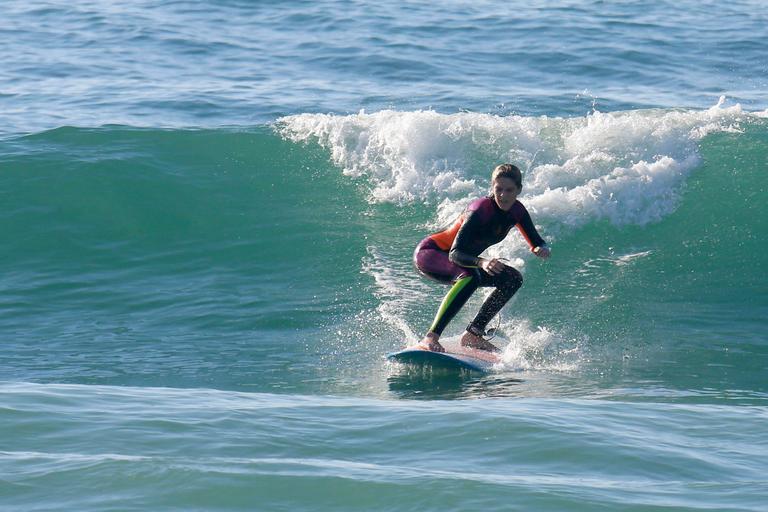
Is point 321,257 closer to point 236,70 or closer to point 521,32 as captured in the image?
point 236,70

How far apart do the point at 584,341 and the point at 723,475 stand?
360 cm

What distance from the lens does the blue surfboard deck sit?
7832mm

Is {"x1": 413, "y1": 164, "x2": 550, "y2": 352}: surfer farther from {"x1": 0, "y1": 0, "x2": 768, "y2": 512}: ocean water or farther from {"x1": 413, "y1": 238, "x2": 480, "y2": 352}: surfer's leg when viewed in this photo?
{"x1": 0, "y1": 0, "x2": 768, "y2": 512}: ocean water

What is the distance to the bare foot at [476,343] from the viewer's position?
8.24 meters

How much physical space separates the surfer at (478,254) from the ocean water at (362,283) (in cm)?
34

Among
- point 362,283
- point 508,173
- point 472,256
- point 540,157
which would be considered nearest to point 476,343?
point 472,256

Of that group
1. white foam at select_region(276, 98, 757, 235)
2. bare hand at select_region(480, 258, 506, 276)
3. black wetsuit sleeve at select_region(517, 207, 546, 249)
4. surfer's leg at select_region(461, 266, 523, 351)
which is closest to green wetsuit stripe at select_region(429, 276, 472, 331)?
surfer's leg at select_region(461, 266, 523, 351)

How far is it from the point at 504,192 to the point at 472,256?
1.62 feet

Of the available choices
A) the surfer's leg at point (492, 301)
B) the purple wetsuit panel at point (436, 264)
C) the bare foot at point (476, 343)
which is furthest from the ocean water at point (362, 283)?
the purple wetsuit panel at point (436, 264)

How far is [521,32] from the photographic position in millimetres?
21641

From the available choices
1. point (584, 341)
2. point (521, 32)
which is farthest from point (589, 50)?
point (584, 341)

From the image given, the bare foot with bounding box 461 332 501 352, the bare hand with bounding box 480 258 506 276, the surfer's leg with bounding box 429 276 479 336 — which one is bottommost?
the bare foot with bounding box 461 332 501 352

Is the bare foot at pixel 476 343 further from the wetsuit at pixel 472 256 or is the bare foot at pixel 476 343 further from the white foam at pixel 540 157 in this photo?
the white foam at pixel 540 157

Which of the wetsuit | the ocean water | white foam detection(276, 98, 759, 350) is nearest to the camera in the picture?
the ocean water
